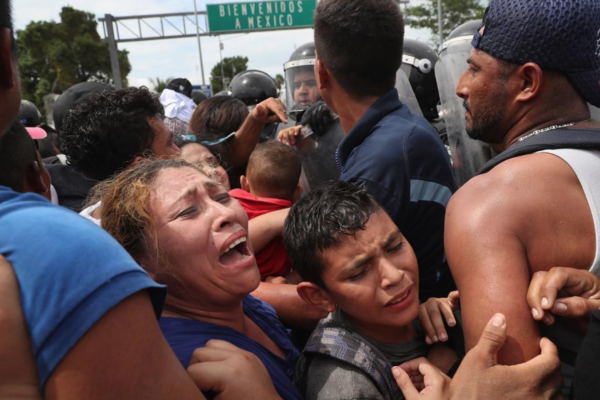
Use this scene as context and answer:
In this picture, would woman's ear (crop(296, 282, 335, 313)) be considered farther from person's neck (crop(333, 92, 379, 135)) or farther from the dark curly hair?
the dark curly hair

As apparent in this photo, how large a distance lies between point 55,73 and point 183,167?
3478 cm

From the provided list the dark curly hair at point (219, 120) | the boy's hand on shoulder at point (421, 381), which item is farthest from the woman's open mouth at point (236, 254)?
the dark curly hair at point (219, 120)

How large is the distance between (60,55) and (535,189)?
36020 millimetres

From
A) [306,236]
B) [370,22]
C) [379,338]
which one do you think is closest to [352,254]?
[306,236]

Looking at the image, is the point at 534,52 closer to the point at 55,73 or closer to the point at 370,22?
the point at 370,22

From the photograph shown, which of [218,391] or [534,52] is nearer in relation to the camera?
[218,391]

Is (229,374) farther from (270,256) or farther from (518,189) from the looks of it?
(270,256)

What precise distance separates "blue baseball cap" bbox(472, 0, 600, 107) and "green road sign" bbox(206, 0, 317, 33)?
23.5 meters

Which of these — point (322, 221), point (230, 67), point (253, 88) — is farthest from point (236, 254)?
point (230, 67)

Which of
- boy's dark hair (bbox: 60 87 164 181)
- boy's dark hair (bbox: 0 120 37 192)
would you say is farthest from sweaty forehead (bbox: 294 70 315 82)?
boy's dark hair (bbox: 0 120 37 192)

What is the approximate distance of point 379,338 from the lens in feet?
6.38

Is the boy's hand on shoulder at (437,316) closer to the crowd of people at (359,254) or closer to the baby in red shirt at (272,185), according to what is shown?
the crowd of people at (359,254)

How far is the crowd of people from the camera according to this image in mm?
935

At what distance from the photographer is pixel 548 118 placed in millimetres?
1795
